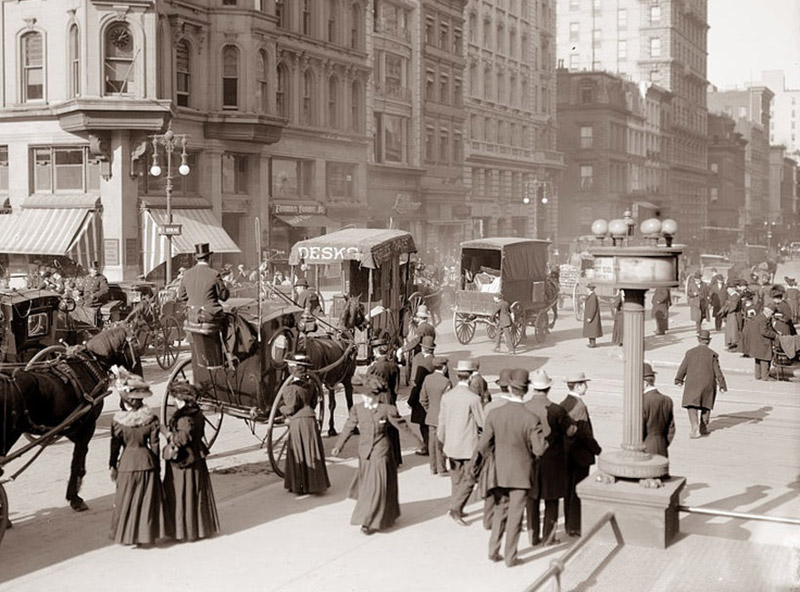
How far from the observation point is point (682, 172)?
93250 mm

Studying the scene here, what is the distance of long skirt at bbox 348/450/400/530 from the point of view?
10.6 meters

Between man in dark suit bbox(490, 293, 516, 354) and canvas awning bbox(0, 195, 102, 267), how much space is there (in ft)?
53.6

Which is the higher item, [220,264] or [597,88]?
[597,88]

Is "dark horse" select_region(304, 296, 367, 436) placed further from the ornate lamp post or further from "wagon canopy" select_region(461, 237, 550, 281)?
"wagon canopy" select_region(461, 237, 550, 281)

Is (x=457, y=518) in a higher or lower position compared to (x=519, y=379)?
lower

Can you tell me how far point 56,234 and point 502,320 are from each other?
18.3 metres

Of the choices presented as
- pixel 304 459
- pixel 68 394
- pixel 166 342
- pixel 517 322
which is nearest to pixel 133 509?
pixel 68 394

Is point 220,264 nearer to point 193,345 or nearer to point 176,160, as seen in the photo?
point 176,160

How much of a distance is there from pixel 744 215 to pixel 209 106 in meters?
84.6

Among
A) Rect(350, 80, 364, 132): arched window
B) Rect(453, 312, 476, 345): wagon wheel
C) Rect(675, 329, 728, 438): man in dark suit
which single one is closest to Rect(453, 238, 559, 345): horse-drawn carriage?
Rect(453, 312, 476, 345): wagon wheel

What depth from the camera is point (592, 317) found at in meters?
28.3

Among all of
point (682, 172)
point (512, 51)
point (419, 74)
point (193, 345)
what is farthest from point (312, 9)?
point (682, 172)

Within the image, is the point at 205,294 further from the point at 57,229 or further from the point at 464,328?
the point at 57,229

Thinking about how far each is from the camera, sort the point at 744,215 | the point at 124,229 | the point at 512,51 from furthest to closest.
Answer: the point at 744,215 → the point at 512,51 → the point at 124,229
